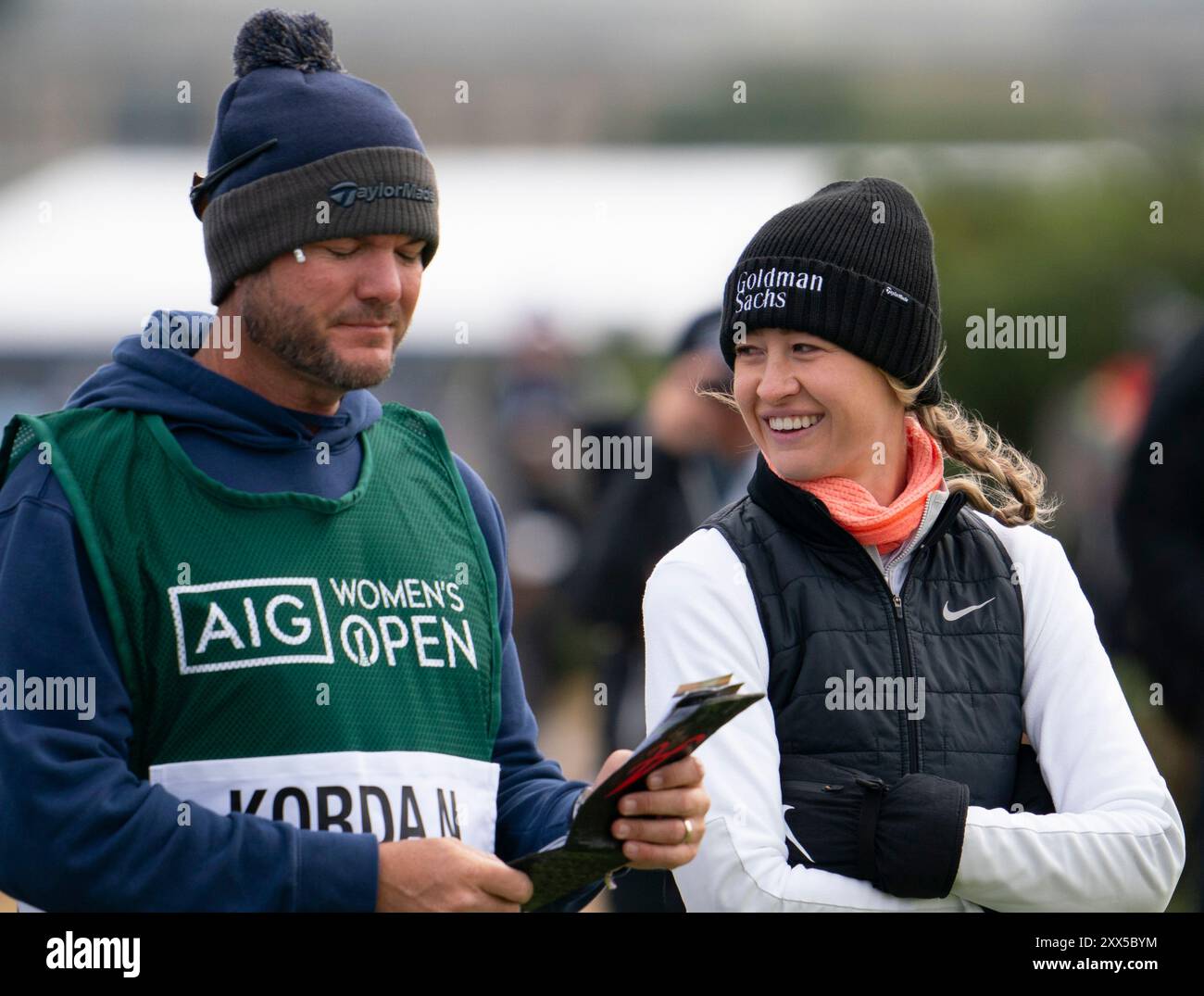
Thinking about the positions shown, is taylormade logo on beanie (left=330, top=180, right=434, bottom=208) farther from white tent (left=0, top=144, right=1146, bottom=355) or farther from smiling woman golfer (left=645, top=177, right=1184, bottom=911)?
white tent (left=0, top=144, right=1146, bottom=355)

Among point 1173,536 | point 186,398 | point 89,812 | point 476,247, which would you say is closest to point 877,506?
point 186,398

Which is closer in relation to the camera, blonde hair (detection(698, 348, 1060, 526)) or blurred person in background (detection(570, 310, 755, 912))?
blonde hair (detection(698, 348, 1060, 526))

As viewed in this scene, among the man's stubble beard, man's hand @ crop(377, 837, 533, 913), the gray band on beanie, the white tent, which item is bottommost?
man's hand @ crop(377, 837, 533, 913)

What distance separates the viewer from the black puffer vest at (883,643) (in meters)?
2.48

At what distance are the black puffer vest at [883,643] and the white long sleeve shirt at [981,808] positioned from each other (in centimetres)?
4

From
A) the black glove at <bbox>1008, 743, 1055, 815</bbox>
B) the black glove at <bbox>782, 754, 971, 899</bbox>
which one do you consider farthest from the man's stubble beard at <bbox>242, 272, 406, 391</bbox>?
the black glove at <bbox>1008, 743, 1055, 815</bbox>

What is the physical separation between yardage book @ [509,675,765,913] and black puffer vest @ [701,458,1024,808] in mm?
226

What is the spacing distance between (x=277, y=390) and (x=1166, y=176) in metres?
15.1

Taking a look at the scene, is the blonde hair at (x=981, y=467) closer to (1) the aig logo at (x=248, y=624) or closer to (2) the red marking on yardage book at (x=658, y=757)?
(2) the red marking on yardage book at (x=658, y=757)

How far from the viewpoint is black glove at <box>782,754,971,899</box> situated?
236 cm

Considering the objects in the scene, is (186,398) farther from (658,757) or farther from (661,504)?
(661,504)

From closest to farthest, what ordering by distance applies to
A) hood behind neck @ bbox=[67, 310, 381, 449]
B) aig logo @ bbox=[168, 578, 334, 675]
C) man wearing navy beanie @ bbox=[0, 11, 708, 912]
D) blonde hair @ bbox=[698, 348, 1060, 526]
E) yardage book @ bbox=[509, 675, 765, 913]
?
1. yardage book @ bbox=[509, 675, 765, 913]
2. man wearing navy beanie @ bbox=[0, 11, 708, 912]
3. aig logo @ bbox=[168, 578, 334, 675]
4. hood behind neck @ bbox=[67, 310, 381, 449]
5. blonde hair @ bbox=[698, 348, 1060, 526]

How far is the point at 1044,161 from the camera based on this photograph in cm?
1767

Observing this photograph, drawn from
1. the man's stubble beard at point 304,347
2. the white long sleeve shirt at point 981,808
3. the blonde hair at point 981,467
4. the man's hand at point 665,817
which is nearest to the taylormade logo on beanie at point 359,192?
the man's stubble beard at point 304,347
